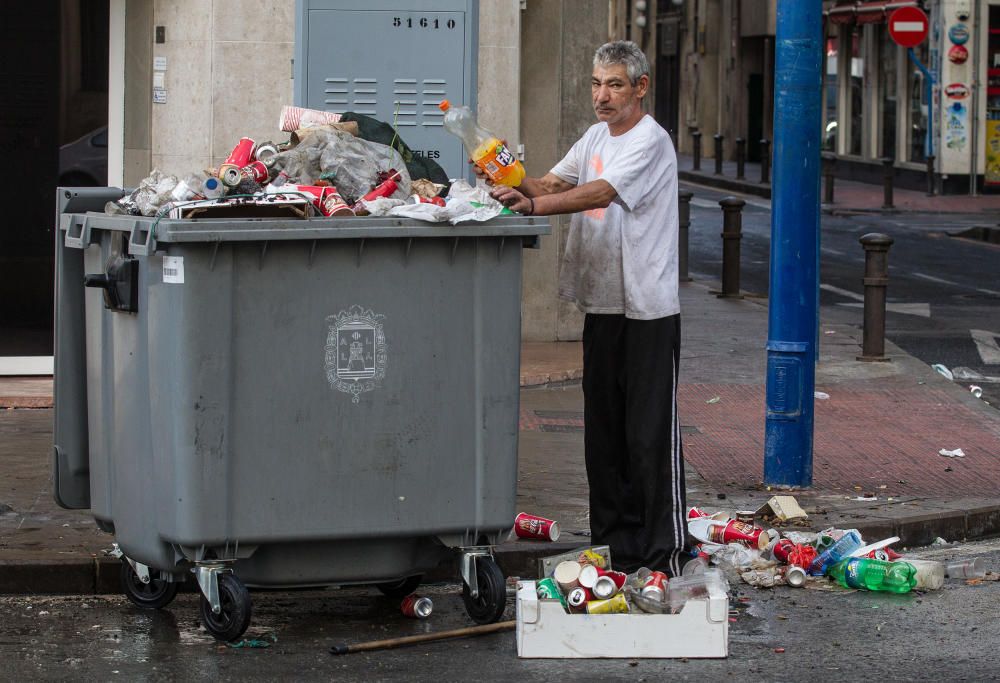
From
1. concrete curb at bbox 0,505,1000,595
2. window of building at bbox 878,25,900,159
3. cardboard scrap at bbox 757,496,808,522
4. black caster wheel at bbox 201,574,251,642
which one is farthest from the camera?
window of building at bbox 878,25,900,159

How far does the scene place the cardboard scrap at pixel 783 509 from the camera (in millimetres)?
6945

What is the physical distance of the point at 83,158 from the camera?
10.3 metres

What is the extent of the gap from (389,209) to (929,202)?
24.5 meters

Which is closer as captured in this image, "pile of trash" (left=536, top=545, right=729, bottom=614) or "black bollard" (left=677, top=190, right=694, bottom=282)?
"pile of trash" (left=536, top=545, right=729, bottom=614)

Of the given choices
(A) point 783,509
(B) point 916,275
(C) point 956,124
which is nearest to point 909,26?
(C) point 956,124

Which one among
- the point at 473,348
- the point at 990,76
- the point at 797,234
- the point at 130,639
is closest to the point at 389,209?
the point at 473,348

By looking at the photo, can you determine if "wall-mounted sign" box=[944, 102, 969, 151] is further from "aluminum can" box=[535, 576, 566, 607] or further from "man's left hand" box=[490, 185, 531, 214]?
"aluminum can" box=[535, 576, 566, 607]

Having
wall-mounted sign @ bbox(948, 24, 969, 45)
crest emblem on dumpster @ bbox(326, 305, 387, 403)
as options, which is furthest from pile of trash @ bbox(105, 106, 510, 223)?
wall-mounted sign @ bbox(948, 24, 969, 45)

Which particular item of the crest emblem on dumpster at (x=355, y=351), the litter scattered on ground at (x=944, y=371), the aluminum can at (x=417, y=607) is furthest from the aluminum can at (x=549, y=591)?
the litter scattered on ground at (x=944, y=371)

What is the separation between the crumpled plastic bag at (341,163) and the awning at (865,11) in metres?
28.0

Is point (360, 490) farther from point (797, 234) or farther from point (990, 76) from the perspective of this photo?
point (990, 76)

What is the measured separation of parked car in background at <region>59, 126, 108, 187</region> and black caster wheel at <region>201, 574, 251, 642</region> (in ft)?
18.1

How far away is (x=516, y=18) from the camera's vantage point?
36.4 ft

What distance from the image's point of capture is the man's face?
19.1ft
